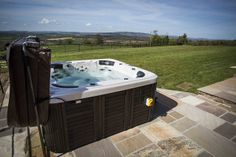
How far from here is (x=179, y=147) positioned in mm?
1778

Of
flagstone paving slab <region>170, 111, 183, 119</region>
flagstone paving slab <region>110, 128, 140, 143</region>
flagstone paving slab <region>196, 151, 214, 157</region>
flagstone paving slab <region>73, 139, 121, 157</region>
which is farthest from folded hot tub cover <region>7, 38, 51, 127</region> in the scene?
flagstone paving slab <region>170, 111, 183, 119</region>

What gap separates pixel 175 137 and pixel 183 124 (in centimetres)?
40

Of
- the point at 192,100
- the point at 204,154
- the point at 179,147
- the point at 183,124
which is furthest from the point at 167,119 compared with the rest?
the point at 192,100

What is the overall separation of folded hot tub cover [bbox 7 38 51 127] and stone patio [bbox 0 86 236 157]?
0.75 metres

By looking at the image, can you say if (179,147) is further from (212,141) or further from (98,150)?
(98,150)

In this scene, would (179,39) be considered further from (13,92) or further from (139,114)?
(13,92)

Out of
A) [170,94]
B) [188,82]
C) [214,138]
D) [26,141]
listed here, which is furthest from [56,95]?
[188,82]

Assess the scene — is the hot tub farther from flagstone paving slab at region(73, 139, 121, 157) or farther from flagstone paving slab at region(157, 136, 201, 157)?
flagstone paving slab at region(157, 136, 201, 157)

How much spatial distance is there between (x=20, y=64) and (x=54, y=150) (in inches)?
46.0

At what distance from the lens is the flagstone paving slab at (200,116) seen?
2.27m

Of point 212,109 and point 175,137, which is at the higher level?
point 212,109

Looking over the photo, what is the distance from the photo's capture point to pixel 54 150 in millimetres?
1627

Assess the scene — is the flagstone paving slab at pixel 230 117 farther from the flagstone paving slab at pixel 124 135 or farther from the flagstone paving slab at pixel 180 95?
the flagstone paving slab at pixel 124 135

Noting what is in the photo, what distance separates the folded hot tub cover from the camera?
963mm
